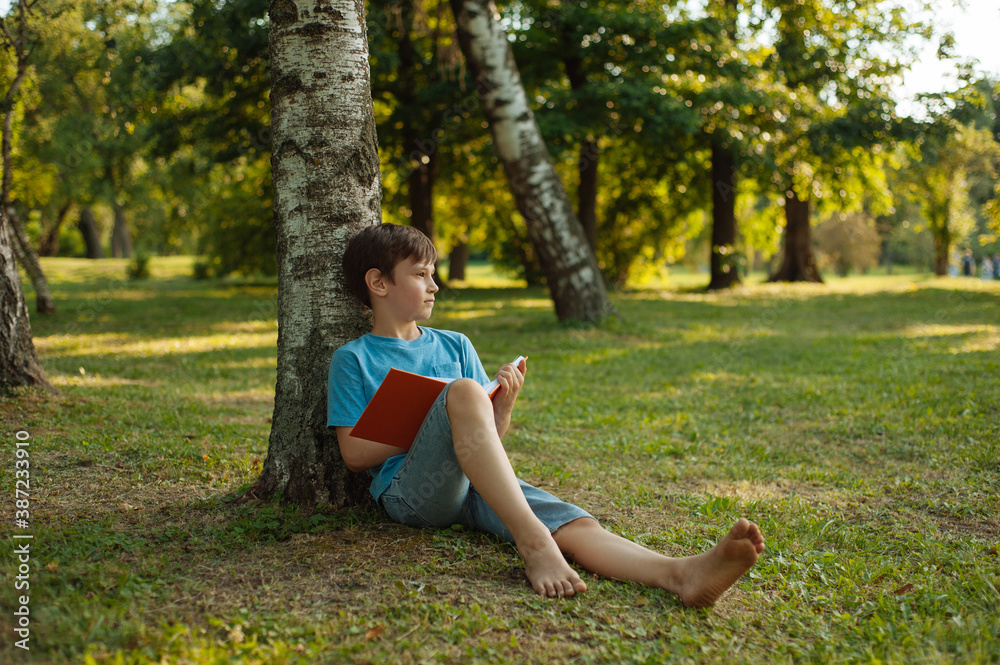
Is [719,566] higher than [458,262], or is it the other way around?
[458,262]

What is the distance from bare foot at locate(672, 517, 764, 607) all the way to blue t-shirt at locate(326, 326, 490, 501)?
108cm

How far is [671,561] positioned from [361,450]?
1209 millimetres

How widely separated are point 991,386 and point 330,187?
576 centimetres

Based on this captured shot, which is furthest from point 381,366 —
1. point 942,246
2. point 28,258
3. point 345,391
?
point 942,246

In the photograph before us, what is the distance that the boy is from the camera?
2.47m

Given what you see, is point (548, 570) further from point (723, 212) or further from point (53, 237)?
point (53, 237)

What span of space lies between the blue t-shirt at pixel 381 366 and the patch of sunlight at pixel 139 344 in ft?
21.1

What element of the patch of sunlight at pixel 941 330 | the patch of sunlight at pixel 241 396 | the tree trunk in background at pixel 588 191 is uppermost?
the tree trunk in background at pixel 588 191

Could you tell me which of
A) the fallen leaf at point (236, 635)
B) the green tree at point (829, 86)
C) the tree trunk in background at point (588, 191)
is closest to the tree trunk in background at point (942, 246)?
the green tree at point (829, 86)

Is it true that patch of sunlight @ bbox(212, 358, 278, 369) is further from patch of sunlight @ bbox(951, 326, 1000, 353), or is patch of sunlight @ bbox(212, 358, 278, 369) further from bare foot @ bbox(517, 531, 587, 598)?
patch of sunlight @ bbox(951, 326, 1000, 353)

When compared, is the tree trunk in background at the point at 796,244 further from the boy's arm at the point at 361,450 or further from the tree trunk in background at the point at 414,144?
the boy's arm at the point at 361,450

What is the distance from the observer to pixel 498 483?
8.21ft

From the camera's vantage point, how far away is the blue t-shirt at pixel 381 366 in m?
2.78

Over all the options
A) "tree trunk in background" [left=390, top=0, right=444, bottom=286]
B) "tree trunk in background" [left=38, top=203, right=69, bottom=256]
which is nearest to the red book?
"tree trunk in background" [left=390, top=0, right=444, bottom=286]
